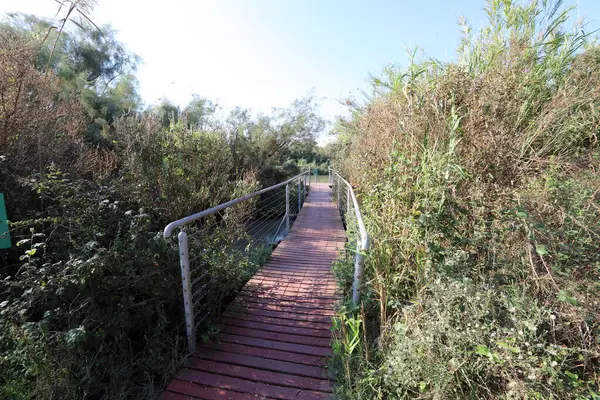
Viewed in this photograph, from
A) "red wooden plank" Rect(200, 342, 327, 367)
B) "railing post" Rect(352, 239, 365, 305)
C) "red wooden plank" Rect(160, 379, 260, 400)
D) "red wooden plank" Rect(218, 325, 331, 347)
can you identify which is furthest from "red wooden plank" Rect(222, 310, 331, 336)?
"red wooden plank" Rect(160, 379, 260, 400)

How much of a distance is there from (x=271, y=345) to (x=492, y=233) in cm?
168

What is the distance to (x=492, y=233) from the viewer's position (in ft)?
5.15

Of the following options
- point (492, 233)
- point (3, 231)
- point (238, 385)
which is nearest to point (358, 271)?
point (492, 233)

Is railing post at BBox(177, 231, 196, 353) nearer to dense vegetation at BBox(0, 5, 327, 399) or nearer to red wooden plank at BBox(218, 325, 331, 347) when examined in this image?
dense vegetation at BBox(0, 5, 327, 399)

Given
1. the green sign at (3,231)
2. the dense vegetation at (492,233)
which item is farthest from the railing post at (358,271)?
the green sign at (3,231)

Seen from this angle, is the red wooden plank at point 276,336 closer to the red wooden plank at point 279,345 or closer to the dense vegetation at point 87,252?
the red wooden plank at point 279,345

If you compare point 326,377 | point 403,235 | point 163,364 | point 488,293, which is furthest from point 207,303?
point 488,293

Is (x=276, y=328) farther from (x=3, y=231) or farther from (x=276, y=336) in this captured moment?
(x=3, y=231)

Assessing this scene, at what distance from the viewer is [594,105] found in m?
2.01

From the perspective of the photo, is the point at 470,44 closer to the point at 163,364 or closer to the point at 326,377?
the point at 326,377

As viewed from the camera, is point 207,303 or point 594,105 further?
point 207,303

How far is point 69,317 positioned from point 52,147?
93.1 inches

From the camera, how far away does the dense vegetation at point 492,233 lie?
3.97ft

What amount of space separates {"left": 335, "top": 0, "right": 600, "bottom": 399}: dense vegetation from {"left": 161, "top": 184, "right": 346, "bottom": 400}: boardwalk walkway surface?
1.00 feet
